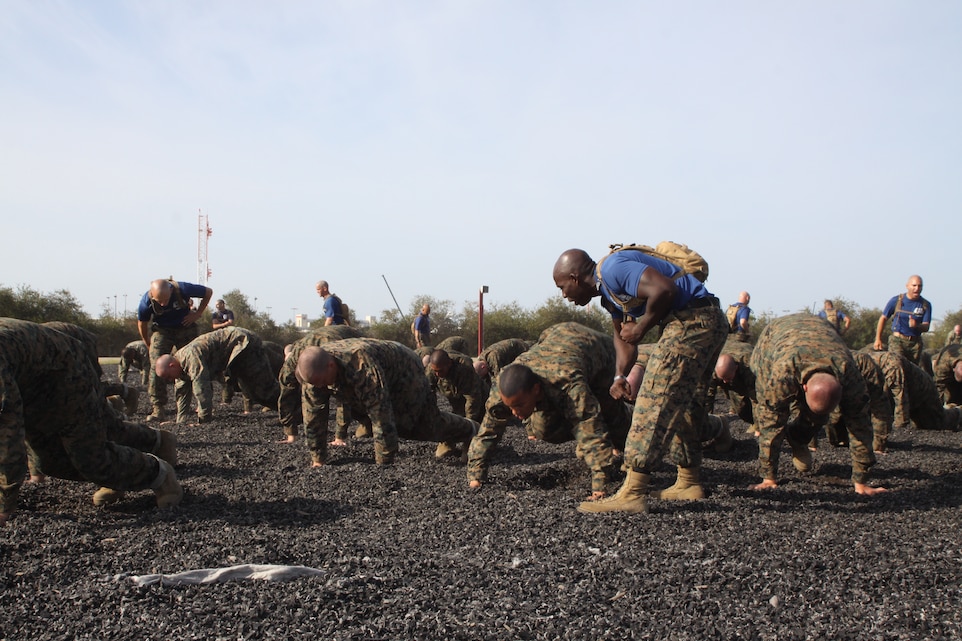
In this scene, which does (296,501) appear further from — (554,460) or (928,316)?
(928,316)

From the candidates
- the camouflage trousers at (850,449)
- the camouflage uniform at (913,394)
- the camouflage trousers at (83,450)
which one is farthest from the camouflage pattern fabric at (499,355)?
the camouflage trousers at (83,450)

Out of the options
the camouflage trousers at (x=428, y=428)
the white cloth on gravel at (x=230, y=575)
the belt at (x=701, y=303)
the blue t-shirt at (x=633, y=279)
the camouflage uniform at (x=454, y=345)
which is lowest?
the white cloth on gravel at (x=230, y=575)

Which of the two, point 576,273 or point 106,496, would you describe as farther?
point 106,496

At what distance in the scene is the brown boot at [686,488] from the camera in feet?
18.6

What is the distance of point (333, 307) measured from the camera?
1318 cm

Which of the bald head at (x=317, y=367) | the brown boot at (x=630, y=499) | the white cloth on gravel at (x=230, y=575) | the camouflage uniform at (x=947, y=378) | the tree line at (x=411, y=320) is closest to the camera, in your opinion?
the white cloth on gravel at (x=230, y=575)

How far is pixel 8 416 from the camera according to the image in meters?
4.51

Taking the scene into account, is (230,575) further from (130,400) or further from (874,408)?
(130,400)

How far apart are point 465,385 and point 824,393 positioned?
4933 mm

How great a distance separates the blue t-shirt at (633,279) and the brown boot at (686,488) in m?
1.53

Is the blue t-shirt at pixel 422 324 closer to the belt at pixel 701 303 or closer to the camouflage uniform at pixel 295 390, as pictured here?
the camouflage uniform at pixel 295 390

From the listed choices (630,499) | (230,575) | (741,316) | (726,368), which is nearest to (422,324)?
(741,316)

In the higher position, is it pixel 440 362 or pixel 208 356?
pixel 208 356

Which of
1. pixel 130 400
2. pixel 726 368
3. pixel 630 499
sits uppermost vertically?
pixel 726 368
